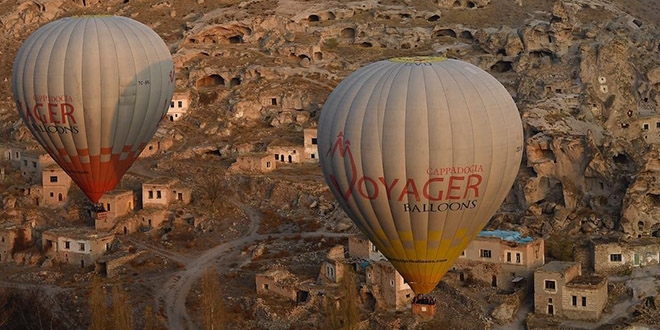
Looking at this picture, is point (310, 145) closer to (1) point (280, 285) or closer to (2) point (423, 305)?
(1) point (280, 285)

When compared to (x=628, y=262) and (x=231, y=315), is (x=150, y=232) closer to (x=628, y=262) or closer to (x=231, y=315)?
(x=231, y=315)

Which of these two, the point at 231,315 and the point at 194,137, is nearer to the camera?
the point at 231,315

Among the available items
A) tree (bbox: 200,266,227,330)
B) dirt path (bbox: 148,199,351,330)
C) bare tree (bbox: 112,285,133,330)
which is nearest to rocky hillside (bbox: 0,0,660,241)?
dirt path (bbox: 148,199,351,330)

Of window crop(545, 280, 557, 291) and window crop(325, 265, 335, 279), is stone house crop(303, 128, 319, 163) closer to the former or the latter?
window crop(325, 265, 335, 279)

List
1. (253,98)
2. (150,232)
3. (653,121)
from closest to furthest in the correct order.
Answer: (150,232) < (653,121) < (253,98)

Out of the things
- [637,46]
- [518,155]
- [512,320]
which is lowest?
[512,320]

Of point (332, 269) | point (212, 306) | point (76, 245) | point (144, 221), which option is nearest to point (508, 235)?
point (332, 269)

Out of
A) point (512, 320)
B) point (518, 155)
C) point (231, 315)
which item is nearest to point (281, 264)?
point (231, 315)
